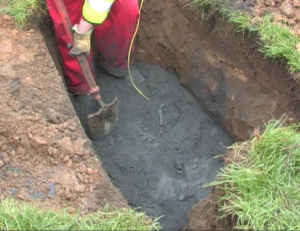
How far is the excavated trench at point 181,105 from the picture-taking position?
137 inches

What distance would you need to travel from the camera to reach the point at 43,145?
287 centimetres

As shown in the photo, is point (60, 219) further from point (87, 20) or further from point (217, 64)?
point (217, 64)

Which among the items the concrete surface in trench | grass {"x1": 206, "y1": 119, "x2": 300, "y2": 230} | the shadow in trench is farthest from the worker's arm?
grass {"x1": 206, "y1": 119, "x2": 300, "y2": 230}

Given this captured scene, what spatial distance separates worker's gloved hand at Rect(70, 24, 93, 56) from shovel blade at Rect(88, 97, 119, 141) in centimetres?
53

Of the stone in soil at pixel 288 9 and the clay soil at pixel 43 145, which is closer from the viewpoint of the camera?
the clay soil at pixel 43 145

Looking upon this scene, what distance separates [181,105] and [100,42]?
0.90 meters

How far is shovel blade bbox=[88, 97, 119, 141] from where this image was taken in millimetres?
3599

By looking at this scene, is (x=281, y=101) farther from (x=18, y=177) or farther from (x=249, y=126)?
(x=18, y=177)

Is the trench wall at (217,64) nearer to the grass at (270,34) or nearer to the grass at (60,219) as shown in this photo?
the grass at (270,34)

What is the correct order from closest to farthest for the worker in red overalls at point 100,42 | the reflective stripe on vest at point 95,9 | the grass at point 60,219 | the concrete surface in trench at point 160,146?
the grass at point 60,219 → the reflective stripe on vest at point 95,9 → the concrete surface in trench at point 160,146 → the worker in red overalls at point 100,42

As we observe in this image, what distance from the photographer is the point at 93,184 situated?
9.01 feet

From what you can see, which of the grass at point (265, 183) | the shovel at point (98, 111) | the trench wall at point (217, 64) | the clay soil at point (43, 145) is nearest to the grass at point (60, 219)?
the clay soil at point (43, 145)

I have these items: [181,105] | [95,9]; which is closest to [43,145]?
[95,9]

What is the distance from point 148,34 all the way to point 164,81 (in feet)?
1.50
